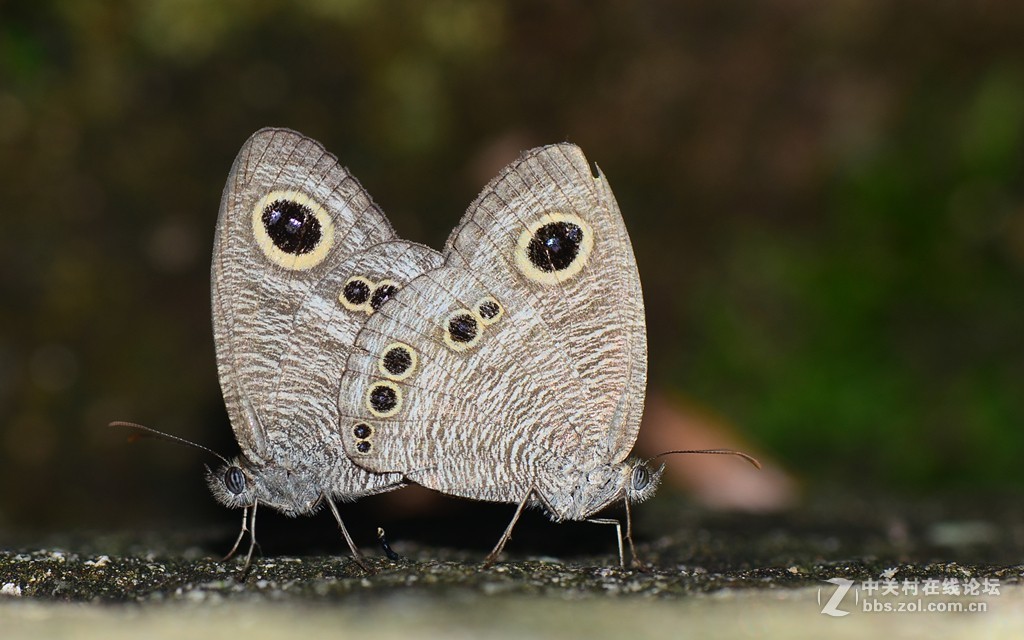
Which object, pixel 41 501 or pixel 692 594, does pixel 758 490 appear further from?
pixel 41 501

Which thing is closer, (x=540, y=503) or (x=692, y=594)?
(x=692, y=594)

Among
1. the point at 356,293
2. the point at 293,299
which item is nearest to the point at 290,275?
the point at 293,299

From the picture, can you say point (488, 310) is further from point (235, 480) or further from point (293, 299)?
point (235, 480)

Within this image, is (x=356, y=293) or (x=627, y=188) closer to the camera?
(x=356, y=293)

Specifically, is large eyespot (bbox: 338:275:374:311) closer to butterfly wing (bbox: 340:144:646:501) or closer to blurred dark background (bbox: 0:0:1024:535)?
butterfly wing (bbox: 340:144:646:501)

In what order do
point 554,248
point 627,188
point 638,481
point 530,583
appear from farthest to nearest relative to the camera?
point 627,188 < point 638,481 < point 554,248 < point 530,583

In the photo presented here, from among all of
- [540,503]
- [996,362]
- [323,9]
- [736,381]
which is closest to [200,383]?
[323,9]

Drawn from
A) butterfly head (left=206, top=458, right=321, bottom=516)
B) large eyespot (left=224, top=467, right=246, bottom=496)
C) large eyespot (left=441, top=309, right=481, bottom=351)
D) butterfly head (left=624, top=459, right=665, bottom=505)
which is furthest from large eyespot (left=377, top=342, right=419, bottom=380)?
butterfly head (left=624, top=459, right=665, bottom=505)
